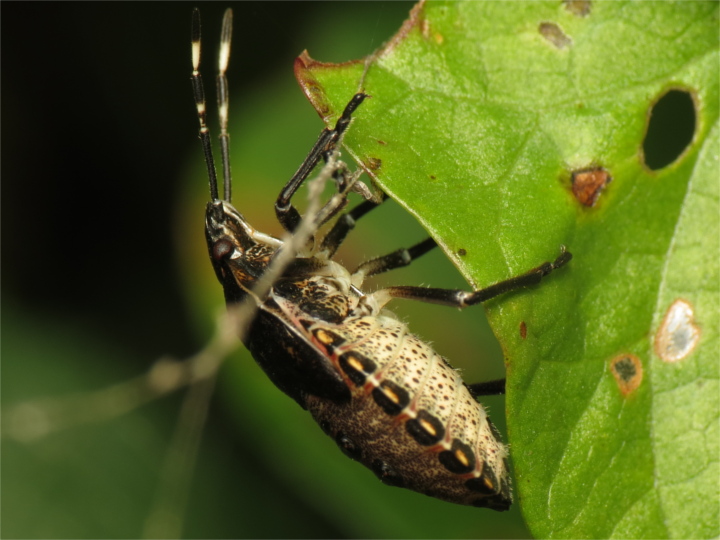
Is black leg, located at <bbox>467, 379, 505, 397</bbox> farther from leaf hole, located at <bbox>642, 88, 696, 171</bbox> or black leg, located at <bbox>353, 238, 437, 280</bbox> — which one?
leaf hole, located at <bbox>642, 88, 696, 171</bbox>

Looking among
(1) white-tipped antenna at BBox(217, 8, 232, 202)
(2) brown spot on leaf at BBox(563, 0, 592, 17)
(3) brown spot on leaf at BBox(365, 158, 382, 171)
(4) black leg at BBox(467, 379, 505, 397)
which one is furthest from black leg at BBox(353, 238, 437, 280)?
(2) brown spot on leaf at BBox(563, 0, 592, 17)

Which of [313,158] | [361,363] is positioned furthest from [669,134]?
[361,363]

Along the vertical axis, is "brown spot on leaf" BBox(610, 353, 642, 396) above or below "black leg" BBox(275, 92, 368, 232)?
below

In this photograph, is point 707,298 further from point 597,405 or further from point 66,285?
point 66,285

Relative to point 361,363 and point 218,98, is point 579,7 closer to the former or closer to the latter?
point 361,363

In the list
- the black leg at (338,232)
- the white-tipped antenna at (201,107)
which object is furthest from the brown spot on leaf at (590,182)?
the white-tipped antenna at (201,107)

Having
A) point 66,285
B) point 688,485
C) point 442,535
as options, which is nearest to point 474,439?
point 688,485
